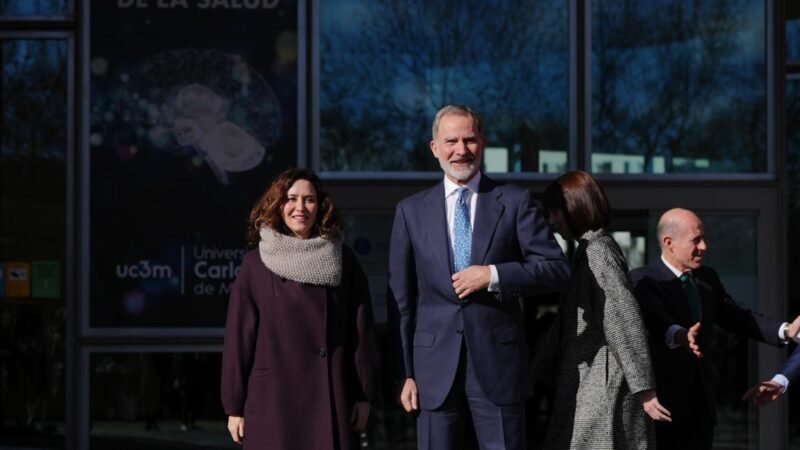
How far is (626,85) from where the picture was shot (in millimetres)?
7727

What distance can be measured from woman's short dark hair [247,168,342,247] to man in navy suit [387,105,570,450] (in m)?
0.35

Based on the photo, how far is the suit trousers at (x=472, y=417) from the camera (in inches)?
182

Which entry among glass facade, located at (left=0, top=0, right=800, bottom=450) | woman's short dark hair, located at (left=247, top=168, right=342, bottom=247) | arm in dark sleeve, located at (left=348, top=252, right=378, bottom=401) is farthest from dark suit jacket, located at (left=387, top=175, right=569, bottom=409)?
glass facade, located at (left=0, top=0, right=800, bottom=450)

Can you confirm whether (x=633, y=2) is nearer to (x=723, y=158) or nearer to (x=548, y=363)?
(x=723, y=158)

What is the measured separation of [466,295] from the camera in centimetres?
461

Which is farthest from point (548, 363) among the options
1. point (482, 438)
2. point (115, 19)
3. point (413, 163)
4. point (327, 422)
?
point (115, 19)

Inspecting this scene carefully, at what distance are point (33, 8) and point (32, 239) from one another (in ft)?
4.87

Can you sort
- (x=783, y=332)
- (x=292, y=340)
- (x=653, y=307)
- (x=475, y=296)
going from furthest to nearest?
1. (x=783, y=332)
2. (x=653, y=307)
3. (x=292, y=340)
4. (x=475, y=296)

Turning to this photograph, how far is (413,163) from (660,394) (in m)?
2.91

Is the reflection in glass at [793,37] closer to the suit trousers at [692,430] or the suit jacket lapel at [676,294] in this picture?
the suit jacket lapel at [676,294]

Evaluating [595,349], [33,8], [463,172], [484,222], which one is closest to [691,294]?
[595,349]

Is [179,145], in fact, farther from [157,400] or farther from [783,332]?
[783,332]

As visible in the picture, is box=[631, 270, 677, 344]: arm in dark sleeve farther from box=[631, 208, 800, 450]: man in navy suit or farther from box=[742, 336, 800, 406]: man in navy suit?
box=[742, 336, 800, 406]: man in navy suit

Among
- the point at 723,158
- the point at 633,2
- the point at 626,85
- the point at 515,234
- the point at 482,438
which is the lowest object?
the point at 482,438
